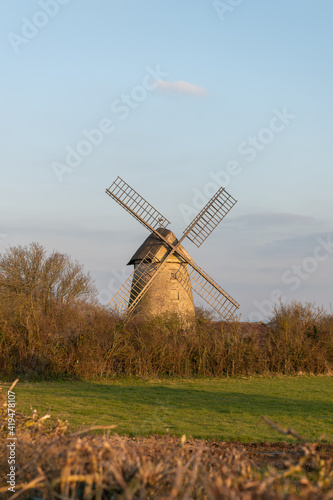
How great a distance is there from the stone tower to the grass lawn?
631cm

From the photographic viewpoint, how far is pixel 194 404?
15664mm

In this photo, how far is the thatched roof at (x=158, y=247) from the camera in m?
28.4

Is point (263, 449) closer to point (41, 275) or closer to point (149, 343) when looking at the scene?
point (149, 343)

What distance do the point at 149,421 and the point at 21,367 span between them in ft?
34.2

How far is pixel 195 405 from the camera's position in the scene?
15.5m

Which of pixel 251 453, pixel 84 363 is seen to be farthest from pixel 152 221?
pixel 251 453

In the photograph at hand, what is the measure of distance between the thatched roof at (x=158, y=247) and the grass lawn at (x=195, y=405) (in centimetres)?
818

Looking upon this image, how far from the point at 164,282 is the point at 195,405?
12918 mm

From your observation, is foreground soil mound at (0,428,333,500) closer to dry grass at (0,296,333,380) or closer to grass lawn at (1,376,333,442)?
grass lawn at (1,376,333,442)

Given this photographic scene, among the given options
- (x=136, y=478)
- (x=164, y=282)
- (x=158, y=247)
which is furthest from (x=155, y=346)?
(x=136, y=478)

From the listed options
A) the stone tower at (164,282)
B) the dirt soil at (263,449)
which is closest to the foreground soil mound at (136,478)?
the dirt soil at (263,449)

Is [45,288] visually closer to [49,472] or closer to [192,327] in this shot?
[192,327]

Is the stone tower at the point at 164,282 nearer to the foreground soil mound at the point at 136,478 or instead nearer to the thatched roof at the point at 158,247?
the thatched roof at the point at 158,247

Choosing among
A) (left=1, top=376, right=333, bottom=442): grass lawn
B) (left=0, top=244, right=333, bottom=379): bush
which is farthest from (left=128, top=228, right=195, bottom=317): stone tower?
(left=1, top=376, right=333, bottom=442): grass lawn
